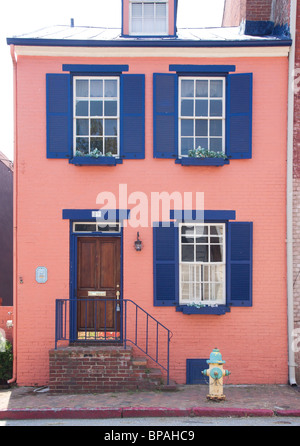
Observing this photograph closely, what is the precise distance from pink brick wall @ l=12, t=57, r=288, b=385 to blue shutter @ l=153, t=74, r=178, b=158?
139 mm

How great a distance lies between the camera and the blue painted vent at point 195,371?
8797mm

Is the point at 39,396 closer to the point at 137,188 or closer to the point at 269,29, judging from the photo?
the point at 137,188

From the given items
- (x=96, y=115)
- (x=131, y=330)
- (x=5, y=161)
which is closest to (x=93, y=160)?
(x=96, y=115)

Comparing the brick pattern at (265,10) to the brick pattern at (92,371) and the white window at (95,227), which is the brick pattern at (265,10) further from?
the brick pattern at (92,371)

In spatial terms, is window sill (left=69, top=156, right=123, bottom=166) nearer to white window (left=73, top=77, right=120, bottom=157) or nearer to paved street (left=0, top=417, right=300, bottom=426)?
white window (left=73, top=77, right=120, bottom=157)

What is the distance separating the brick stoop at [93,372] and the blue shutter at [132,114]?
362cm

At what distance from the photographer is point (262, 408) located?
721 cm

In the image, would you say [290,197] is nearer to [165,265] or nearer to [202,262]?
[202,262]

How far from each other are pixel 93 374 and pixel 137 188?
3412 mm

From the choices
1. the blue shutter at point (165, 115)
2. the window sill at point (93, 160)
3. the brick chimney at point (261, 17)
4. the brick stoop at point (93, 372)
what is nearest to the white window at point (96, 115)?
the window sill at point (93, 160)

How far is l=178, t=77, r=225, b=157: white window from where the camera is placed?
911cm

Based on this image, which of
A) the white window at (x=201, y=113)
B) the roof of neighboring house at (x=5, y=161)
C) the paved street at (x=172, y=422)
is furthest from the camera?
the roof of neighboring house at (x=5, y=161)

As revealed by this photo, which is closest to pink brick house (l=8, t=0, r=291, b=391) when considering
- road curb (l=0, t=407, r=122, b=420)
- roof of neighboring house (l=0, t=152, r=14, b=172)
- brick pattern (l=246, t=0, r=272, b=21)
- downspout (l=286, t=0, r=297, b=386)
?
downspout (l=286, t=0, r=297, b=386)

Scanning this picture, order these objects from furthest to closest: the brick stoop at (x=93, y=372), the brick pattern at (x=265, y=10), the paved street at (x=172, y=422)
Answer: the brick pattern at (x=265, y=10) < the brick stoop at (x=93, y=372) < the paved street at (x=172, y=422)
